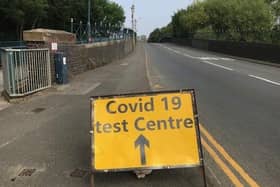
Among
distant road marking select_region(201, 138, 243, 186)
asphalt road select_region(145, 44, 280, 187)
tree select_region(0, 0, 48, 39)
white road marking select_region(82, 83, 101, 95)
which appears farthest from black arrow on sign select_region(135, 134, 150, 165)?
tree select_region(0, 0, 48, 39)

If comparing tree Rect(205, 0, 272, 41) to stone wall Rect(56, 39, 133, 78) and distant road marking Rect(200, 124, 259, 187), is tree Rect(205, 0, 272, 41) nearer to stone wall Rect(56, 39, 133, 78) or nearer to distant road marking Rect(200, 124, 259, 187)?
stone wall Rect(56, 39, 133, 78)

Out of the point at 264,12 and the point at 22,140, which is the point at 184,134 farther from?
the point at 264,12

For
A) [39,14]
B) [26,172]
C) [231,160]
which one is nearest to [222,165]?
[231,160]

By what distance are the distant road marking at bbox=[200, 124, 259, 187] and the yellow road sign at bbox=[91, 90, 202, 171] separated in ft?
2.34

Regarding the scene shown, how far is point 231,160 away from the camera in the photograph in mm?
5578

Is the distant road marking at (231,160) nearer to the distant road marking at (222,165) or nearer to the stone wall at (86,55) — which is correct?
the distant road marking at (222,165)

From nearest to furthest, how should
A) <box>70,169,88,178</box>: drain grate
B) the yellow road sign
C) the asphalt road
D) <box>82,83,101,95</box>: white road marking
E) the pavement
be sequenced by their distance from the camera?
the yellow road sign, the pavement, <box>70,169,88,178</box>: drain grate, the asphalt road, <box>82,83,101,95</box>: white road marking

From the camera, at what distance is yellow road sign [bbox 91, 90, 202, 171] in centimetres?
466

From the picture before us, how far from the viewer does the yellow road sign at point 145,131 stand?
15.3 feet

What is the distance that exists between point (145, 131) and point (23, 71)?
7.63 metres

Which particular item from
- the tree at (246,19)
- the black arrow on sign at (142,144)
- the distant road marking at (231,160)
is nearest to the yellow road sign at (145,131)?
the black arrow on sign at (142,144)

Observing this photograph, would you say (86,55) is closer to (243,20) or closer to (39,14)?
(39,14)

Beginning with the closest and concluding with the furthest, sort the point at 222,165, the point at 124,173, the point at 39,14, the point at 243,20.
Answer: the point at 124,173
the point at 222,165
the point at 39,14
the point at 243,20

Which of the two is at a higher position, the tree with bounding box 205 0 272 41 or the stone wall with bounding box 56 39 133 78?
the tree with bounding box 205 0 272 41
